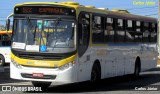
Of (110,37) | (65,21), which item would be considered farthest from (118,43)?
(65,21)

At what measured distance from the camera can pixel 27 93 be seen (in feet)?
51.5

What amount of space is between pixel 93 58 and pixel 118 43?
2899 millimetres

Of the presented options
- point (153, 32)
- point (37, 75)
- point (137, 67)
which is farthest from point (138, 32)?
point (37, 75)

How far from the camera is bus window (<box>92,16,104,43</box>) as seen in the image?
57.3 ft

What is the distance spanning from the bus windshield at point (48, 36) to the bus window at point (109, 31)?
3.08 m

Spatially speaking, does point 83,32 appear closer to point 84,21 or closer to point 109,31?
point 84,21

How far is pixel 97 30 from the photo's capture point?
17719 mm

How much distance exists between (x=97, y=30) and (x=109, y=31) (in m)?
1.25

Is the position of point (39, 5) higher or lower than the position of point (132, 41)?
higher

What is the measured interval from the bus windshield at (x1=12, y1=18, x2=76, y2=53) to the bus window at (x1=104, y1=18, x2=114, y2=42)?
3.08m

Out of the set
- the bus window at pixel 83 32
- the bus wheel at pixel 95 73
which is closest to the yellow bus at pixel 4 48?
the bus wheel at pixel 95 73

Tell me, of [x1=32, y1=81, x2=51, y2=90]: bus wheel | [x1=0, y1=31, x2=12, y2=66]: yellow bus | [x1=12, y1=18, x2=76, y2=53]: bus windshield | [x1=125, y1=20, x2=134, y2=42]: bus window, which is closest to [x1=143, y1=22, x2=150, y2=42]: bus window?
[x1=125, y1=20, x2=134, y2=42]: bus window

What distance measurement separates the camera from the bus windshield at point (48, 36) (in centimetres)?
1563

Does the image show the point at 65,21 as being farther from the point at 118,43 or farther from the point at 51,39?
the point at 118,43
